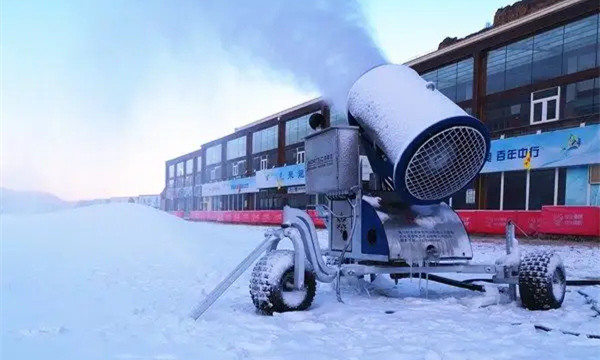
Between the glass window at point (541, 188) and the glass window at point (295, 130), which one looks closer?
the glass window at point (541, 188)

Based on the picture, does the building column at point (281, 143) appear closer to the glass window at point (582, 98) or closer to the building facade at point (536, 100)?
the building facade at point (536, 100)

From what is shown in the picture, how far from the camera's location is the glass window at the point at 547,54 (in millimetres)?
21609

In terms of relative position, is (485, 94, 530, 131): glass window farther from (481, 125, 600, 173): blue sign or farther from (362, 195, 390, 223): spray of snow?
(362, 195, 390, 223): spray of snow

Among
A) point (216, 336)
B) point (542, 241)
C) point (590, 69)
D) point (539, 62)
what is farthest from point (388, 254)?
point (539, 62)

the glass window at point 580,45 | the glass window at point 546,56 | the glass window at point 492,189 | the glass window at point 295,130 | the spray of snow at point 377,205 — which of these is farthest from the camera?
the glass window at point 295,130

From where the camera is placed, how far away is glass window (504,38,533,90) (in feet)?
75.1

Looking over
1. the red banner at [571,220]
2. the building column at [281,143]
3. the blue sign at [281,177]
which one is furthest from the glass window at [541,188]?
the building column at [281,143]

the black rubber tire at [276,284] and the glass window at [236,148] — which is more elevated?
the glass window at [236,148]

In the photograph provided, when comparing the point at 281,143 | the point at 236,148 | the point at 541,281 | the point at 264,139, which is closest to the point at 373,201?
the point at 541,281

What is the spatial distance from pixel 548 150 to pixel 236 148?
34.8m

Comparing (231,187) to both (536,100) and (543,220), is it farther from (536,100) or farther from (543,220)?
(543,220)

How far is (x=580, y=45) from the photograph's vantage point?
2083cm

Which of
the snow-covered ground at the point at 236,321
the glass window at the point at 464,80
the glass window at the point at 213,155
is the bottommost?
the snow-covered ground at the point at 236,321

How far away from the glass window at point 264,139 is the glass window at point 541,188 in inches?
Result: 967
